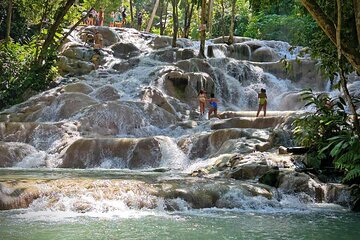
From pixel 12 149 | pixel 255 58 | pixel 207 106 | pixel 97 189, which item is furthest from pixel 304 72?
pixel 97 189

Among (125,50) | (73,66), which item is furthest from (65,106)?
(125,50)

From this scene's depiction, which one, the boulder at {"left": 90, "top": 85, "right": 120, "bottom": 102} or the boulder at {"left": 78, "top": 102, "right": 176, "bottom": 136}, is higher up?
the boulder at {"left": 90, "top": 85, "right": 120, "bottom": 102}

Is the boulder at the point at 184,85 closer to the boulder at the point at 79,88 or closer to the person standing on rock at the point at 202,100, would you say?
the person standing on rock at the point at 202,100

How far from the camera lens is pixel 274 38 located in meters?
33.7

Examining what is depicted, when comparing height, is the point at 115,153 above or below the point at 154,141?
below

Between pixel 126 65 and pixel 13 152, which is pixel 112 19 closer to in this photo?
pixel 126 65

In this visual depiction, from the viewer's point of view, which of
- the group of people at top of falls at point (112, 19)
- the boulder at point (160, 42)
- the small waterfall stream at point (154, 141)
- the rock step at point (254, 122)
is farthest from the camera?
the group of people at top of falls at point (112, 19)

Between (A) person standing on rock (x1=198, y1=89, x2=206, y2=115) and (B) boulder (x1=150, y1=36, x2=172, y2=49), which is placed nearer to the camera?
(A) person standing on rock (x1=198, y1=89, x2=206, y2=115)

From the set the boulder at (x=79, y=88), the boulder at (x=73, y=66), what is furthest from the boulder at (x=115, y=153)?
the boulder at (x=73, y=66)

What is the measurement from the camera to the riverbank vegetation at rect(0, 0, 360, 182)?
8.80 metres

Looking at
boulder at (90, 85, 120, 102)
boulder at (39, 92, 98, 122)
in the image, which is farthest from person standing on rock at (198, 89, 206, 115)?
boulder at (39, 92, 98, 122)

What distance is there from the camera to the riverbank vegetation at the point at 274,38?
8805 mm

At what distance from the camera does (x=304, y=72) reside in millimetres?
23094

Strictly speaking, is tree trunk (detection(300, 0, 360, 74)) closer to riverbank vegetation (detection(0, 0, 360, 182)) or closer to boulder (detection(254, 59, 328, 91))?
riverbank vegetation (detection(0, 0, 360, 182))
